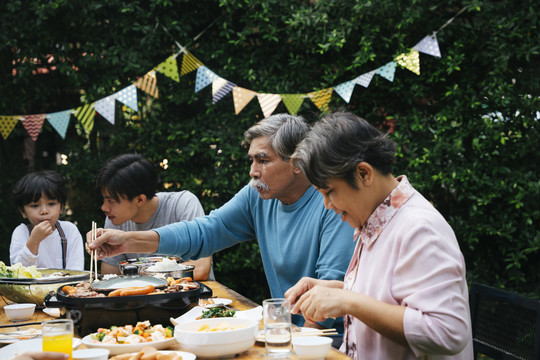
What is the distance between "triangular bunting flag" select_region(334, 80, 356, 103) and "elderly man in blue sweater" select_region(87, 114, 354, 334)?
1.47m

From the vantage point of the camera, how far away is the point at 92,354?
4.60ft

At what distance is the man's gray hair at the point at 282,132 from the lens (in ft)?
8.24

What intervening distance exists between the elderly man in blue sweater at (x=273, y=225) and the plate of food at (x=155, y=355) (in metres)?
0.87

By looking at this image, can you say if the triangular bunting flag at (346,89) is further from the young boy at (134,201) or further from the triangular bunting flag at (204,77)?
the young boy at (134,201)

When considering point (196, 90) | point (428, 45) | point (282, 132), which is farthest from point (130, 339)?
point (428, 45)

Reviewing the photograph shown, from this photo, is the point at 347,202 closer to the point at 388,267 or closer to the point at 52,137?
the point at 388,267

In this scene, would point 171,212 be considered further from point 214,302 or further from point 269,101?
point 214,302

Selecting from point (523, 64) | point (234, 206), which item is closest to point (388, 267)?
point (234, 206)

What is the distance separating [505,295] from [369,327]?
2.25ft

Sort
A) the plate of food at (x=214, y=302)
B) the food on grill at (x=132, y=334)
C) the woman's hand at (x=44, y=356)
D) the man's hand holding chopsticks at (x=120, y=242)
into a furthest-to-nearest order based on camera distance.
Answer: the man's hand holding chopsticks at (x=120, y=242), the plate of food at (x=214, y=302), the food on grill at (x=132, y=334), the woman's hand at (x=44, y=356)

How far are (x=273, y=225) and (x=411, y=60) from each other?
6.26ft

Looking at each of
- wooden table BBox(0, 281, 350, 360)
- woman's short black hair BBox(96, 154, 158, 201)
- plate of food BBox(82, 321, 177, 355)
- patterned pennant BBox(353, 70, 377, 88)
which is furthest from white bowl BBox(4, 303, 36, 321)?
patterned pennant BBox(353, 70, 377, 88)

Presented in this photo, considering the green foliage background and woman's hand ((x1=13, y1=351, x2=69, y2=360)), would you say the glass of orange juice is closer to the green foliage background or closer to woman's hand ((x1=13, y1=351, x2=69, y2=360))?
woman's hand ((x1=13, y1=351, x2=69, y2=360))

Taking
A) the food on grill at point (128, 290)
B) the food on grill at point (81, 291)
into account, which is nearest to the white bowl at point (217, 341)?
the food on grill at point (128, 290)
